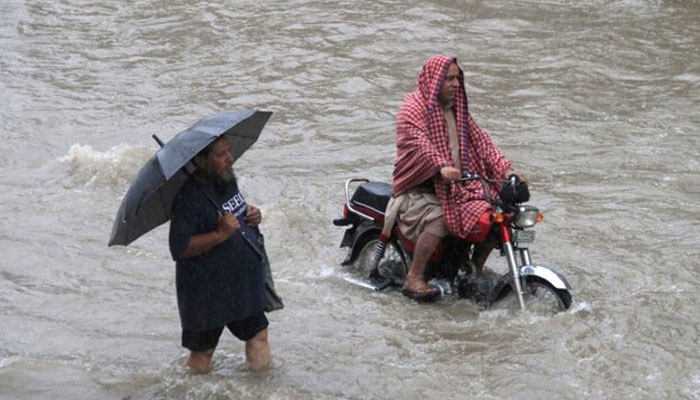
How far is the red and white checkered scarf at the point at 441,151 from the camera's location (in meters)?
7.83

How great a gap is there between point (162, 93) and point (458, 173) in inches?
367

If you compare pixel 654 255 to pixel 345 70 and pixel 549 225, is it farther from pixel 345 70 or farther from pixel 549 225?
pixel 345 70

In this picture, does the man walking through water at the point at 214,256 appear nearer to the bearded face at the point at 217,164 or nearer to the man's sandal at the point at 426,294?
the bearded face at the point at 217,164

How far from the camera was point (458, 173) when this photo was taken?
7633mm

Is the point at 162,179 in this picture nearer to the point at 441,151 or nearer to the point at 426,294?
the point at 441,151

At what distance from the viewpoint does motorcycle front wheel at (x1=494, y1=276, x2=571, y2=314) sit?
24.8 ft

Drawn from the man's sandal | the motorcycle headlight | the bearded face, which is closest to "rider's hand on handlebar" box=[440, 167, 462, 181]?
the motorcycle headlight

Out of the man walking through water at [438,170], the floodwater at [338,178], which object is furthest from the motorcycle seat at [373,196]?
the floodwater at [338,178]

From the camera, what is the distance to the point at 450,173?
25.0ft

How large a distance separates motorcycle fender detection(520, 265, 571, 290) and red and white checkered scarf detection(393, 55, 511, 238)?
1.60 ft

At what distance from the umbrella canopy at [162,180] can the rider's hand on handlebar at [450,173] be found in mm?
1929

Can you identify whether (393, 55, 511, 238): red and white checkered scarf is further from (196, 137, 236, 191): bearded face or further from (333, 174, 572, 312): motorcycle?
(196, 137, 236, 191): bearded face

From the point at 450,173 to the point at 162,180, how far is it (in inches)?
97.2

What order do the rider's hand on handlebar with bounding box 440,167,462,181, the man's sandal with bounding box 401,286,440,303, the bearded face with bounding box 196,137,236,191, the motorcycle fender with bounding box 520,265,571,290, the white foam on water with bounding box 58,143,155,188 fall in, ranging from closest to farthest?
the bearded face with bounding box 196,137,236,191 → the motorcycle fender with bounding box 520,265,571,290 → the rider's hand on handlebar with bounding box 440,167,462,181 → the man's sandal with bounding box 401,286,440,303 → the white foam on water with bounding box 58,143,155,188
